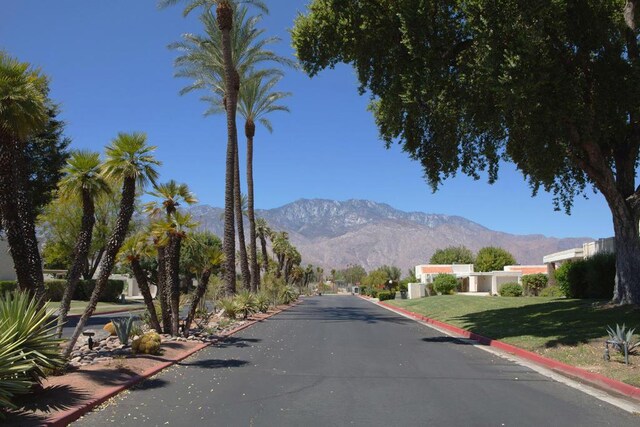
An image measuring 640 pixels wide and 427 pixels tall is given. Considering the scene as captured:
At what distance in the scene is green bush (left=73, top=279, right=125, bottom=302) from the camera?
49.0 metres

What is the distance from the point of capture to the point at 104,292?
174 ft

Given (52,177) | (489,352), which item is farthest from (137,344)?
(52,177)

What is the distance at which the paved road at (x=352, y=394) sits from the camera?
7.65m

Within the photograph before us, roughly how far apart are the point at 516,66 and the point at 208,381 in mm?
10927

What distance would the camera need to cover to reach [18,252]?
1016 cm

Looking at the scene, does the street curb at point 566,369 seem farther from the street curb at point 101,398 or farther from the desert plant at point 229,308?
the desert plant at point 229,308

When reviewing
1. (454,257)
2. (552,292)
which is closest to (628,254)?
(552,292)

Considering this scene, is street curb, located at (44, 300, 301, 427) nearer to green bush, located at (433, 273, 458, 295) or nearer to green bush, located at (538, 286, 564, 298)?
green bush, located at (538, 286, 564, 298)

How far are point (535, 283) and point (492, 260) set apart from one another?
54.2m

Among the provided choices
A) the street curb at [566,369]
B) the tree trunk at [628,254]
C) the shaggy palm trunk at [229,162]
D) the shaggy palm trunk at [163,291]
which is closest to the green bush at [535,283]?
the shaggy palm trunk at [229,162]

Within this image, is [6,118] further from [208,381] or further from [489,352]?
[489,352]

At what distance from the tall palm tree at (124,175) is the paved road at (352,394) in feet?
9.11

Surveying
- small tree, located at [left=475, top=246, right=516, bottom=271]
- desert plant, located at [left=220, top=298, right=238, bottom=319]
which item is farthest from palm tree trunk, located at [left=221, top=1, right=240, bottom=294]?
small tree, located at [left=475, top=246, right=516, bottom=271]

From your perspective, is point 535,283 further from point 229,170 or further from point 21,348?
point 21,348
